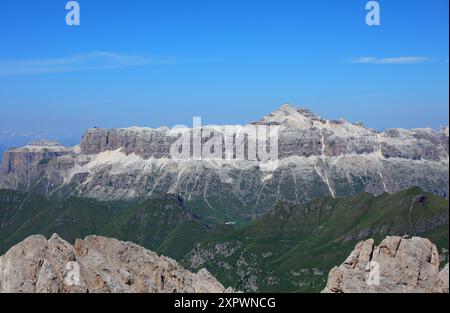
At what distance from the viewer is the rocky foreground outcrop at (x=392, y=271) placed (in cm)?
10606

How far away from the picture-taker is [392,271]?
109 meters

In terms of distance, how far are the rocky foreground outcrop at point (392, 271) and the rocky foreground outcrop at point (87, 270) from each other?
23.8 m

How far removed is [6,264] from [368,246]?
5927 cm

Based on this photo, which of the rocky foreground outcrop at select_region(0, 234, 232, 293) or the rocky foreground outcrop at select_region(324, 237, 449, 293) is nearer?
the rocky foreground outcrop at select_region(0, 234, 232, 293)

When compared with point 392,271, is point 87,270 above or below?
above

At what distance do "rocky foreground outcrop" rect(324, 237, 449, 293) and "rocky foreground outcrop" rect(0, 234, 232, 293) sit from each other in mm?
23805

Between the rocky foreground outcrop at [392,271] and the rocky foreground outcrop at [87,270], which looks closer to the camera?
the rocky foreground outcrop at [87,270]

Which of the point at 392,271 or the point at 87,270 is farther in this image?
the point at 392,271

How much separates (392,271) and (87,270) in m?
47.9

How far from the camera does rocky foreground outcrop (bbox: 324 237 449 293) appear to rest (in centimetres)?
10606
